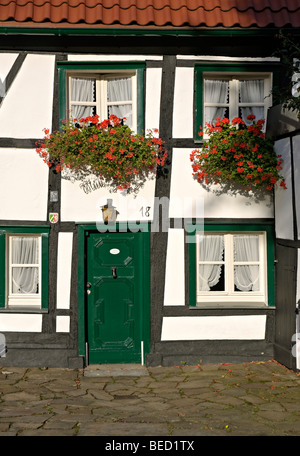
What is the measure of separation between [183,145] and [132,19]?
200 cm

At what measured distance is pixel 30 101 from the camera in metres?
9.41

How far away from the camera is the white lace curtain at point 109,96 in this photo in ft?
31.7

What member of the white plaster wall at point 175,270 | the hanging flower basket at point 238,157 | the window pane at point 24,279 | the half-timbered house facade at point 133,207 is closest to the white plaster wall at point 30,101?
the half-timbered house facade at point 133,207

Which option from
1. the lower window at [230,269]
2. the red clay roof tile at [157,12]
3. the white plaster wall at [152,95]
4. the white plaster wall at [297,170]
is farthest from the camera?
the lower window at [230,269]

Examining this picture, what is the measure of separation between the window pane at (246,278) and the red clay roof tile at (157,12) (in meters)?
3.64

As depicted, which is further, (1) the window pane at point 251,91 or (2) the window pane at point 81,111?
(1) the window pane at point 251,91

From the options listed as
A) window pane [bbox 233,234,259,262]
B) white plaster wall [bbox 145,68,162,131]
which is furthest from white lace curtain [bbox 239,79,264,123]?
window pane [bbox 233,234,259,262]

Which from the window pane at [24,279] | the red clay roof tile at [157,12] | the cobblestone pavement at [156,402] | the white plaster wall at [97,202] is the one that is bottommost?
the cobblestone pavement at [156,402]

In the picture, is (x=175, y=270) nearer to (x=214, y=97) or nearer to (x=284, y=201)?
(x=284, y=201)

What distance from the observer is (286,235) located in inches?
363

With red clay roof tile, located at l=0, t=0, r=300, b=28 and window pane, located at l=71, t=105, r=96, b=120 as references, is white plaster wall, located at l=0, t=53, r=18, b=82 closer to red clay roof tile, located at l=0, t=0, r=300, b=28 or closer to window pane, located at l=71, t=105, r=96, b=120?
red clay roof tile, located at l=0, t=0, r=300, b=28

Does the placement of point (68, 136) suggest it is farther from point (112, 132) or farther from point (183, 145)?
point (183, 145)

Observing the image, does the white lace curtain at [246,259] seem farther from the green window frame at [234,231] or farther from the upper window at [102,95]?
the upper window at [102,95]

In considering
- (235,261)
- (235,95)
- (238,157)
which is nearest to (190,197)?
(238,157)
